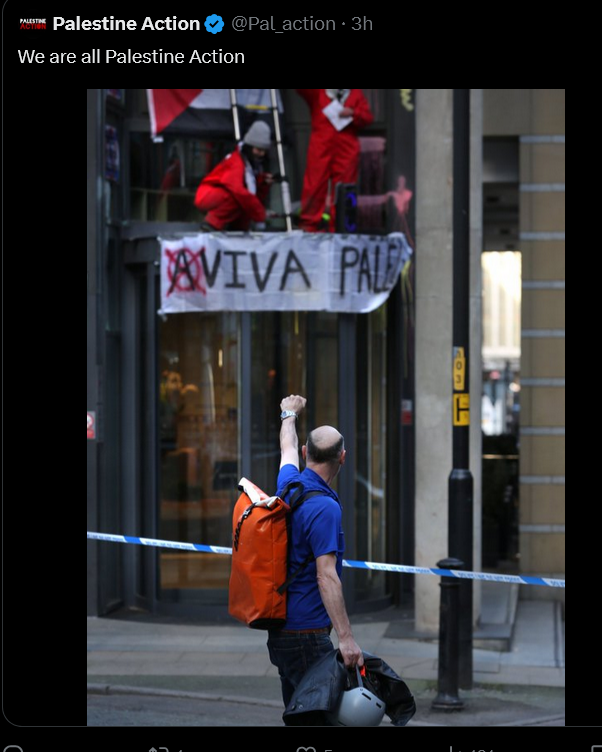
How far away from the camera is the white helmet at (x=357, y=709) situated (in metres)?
4.80

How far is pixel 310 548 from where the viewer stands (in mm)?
5164

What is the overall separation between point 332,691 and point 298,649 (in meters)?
0.40

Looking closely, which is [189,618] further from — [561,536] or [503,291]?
[503,291]

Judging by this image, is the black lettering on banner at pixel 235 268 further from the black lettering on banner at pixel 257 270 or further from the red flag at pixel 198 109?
the red flag at pixel 198 109

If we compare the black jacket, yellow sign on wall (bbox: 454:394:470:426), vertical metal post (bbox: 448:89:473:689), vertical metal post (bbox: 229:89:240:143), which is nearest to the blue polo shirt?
the black jacket

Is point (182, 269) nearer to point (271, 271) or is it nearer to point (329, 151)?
point (271, 271)

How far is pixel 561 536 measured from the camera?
45.1 feet

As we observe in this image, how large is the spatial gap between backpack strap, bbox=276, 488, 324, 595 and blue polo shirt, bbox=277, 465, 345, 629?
15 mm

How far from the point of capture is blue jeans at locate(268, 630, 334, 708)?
518 cm

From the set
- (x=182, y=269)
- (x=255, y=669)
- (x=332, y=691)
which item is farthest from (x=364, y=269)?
(x=332, y=691)

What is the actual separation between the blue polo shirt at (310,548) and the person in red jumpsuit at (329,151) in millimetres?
7062

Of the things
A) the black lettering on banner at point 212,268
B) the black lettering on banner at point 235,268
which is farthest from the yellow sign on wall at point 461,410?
the black lettering on banner at point 212,268
